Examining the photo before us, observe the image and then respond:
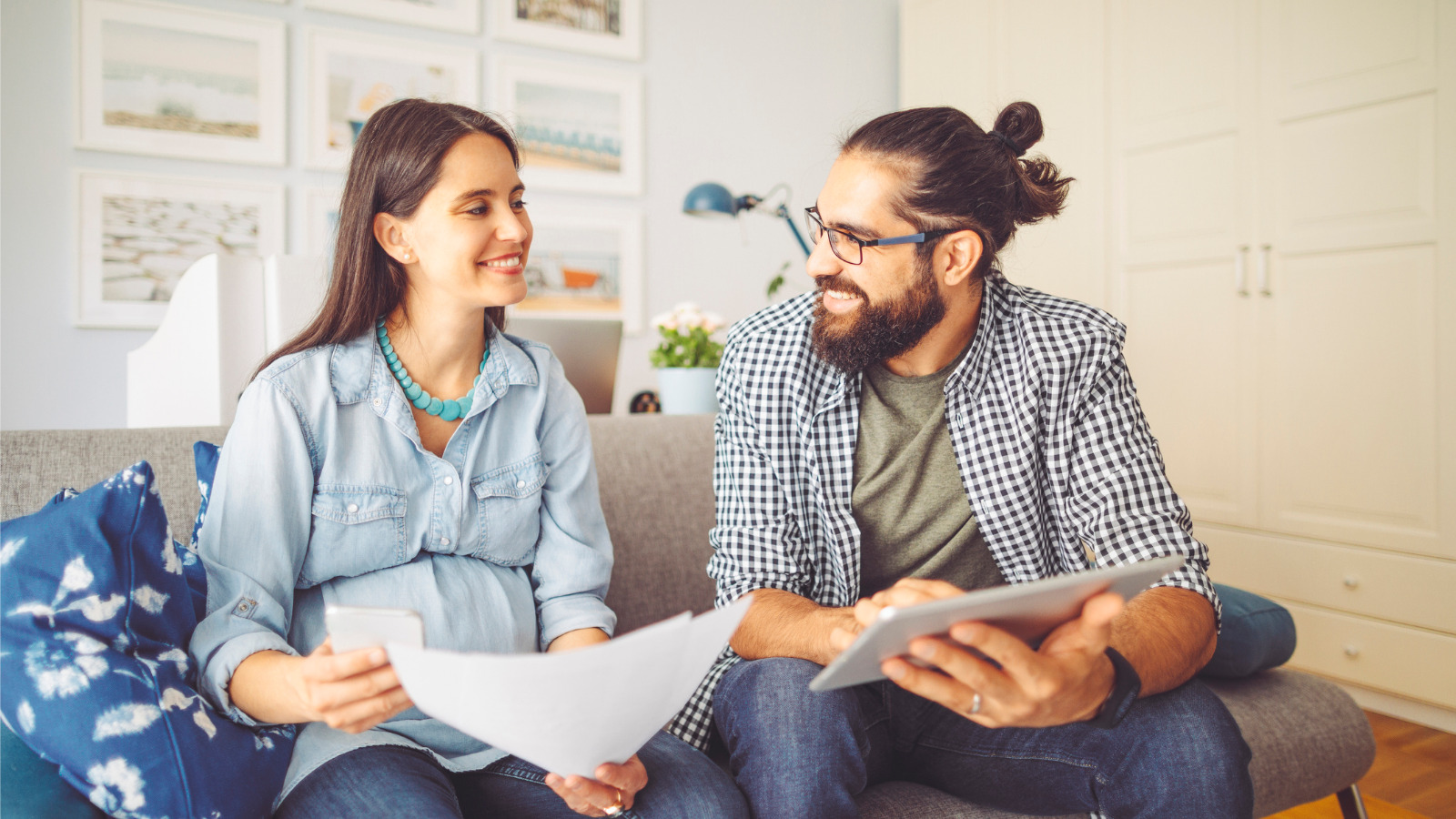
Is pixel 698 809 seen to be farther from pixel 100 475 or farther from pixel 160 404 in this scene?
pixel 160 404

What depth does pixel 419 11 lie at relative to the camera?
335 centimetres

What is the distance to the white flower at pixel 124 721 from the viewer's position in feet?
2.35

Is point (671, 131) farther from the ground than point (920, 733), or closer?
farther from the ground

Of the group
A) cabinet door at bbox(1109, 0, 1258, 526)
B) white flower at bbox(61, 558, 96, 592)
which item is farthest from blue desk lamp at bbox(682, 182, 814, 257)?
white flower at bbox(61, 558, 96, 592)

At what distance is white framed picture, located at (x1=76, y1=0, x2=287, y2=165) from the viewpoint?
9.52ft

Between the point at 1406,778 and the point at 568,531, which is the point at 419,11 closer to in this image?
the point at 568,531

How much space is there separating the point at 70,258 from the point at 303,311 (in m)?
1.86

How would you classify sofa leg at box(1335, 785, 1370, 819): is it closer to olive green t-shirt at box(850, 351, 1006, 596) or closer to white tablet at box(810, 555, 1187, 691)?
olive green t-shirt at box(850, 351, 1006, 596)

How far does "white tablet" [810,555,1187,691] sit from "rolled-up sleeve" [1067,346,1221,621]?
12.6 inches

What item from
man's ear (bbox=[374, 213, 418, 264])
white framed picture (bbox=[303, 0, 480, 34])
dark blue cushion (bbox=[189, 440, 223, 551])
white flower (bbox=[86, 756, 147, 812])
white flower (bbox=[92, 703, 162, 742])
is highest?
white framed picture (bbox=[303, 0, 480, 34])

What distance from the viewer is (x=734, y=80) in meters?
3.97

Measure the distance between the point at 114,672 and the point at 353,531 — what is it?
10.8 inches

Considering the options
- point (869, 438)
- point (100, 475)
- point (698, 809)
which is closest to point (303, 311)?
point (100, 475)

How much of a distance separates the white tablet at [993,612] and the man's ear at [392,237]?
27.5 inches
